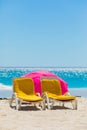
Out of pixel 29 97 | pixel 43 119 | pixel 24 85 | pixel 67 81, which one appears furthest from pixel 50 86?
pixel 67 81

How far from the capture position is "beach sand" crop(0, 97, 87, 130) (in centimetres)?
803

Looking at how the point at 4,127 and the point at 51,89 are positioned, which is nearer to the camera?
the point at 4,127

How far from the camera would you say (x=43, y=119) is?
9.09 m

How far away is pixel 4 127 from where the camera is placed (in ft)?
26.1

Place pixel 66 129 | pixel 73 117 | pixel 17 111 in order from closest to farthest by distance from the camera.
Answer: pixel 66 129
pixel 73 117
pixel 17 111

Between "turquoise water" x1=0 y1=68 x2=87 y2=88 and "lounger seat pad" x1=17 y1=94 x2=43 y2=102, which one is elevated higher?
"turquoise water" x1=0 y1=68 x2=87 y2=88

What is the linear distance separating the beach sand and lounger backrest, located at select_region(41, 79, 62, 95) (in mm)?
884

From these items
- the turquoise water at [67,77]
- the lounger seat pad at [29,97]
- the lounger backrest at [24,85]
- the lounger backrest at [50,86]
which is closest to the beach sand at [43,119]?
the lounger seat pad at [29,97]

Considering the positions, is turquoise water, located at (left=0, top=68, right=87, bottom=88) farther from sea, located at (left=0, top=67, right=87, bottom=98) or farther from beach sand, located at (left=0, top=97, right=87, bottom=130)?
beach sand, located at (left=0, top=97, right=87, bottom=130)

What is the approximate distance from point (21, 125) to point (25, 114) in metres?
1.77

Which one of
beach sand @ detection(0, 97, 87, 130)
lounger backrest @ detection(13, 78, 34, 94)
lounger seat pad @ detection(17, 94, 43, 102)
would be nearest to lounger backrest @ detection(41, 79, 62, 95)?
lounger backrest @ detection(13, 78, 34, 94)

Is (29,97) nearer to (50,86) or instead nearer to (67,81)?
(50,86)

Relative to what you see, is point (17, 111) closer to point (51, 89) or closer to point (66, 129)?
point (51, 89)

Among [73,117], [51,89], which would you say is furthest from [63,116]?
[51,89]
